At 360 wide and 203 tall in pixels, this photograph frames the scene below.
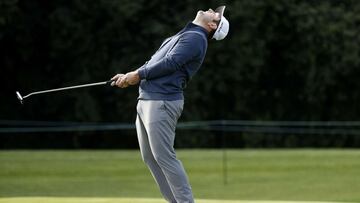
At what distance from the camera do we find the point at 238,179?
17.3m

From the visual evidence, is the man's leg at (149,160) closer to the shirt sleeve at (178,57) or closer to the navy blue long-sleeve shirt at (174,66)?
the navy blue long-sleeve shirt at (174,66)

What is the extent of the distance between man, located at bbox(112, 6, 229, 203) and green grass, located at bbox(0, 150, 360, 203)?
6483 mm

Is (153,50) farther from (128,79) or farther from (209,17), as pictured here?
(128,79)

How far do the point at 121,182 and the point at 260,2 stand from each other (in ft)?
54.3

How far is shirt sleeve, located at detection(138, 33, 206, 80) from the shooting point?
6473 millimetres

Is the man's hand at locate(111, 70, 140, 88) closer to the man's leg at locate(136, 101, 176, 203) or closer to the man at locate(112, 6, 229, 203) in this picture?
the man at locate(112, 6, 229, 203)

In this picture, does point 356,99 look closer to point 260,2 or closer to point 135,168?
point 260,2

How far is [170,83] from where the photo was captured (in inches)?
260

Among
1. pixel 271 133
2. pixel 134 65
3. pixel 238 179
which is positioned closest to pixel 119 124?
pixel 134 65

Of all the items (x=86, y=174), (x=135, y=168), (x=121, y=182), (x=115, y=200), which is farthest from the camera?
(x=135, y=168)

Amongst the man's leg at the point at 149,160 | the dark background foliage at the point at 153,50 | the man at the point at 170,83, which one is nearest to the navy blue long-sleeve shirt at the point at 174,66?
the man at the point at 170,83

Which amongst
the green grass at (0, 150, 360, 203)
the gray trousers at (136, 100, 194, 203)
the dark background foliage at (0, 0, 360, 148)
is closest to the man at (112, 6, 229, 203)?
the gray trousers at (136, 100, 194, 203)

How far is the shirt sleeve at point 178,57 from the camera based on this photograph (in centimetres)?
647

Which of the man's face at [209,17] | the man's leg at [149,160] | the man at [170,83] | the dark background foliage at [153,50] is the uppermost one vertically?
the man's face at [209,17]
